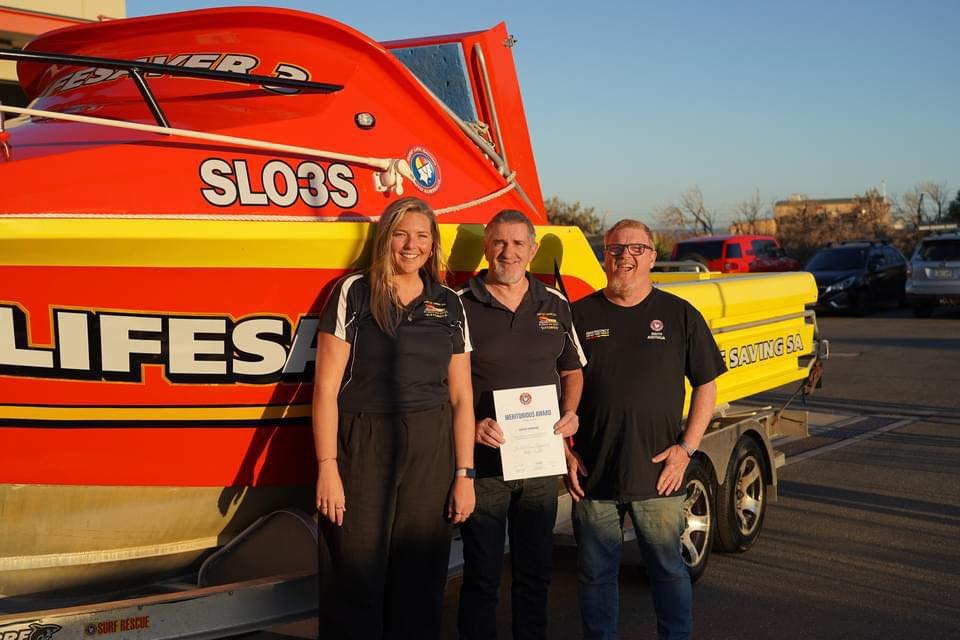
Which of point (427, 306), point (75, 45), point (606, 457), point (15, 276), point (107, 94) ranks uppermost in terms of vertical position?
point (75, 45)

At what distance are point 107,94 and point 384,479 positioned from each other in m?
2.35

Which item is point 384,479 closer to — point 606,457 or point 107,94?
point 606,457

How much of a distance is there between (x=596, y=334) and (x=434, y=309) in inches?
26.8

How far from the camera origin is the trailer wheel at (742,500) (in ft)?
19.7

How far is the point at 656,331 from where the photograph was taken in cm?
407

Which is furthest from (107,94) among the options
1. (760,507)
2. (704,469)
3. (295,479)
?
(760,507)

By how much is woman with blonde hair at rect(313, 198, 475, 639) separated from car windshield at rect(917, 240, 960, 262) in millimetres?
20113

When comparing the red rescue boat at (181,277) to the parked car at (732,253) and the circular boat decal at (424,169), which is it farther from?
the parked car at (732,253)

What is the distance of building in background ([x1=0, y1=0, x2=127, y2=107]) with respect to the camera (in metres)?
15.1

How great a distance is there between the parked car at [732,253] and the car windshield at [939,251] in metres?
3.87

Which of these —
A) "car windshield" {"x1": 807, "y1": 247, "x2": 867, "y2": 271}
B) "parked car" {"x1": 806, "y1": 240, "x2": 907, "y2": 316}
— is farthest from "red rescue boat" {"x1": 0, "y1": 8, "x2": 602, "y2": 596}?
"car windshield" {"x1": 807, "y1": 247, "x2": 867, "y2": 271}

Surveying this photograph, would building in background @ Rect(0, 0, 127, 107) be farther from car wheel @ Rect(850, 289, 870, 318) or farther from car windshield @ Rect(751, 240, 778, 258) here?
car wheel @ Rect(850, 289, 870, 318)

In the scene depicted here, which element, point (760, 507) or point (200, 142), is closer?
point (200, 142)

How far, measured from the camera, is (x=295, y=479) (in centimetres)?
414
